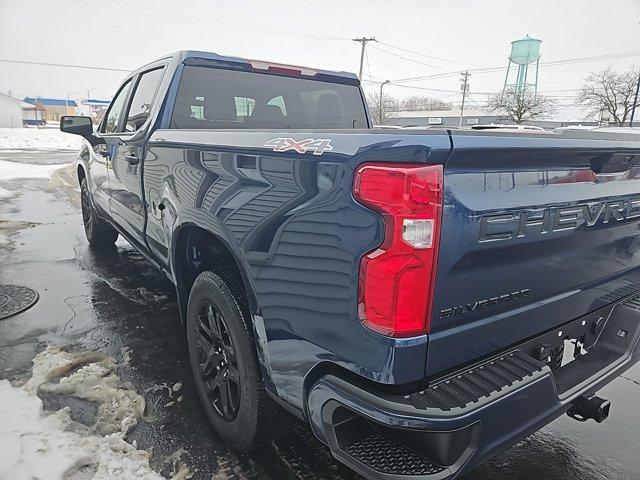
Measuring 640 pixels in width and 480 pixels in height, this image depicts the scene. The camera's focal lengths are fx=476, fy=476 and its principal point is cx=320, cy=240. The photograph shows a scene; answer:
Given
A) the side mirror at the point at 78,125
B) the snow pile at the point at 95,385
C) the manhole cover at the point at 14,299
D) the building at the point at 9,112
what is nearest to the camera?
the snow pile at the point at 95,385

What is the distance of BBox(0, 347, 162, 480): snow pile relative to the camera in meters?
2.26

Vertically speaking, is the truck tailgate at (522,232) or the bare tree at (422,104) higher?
the bare tree at (422,104)

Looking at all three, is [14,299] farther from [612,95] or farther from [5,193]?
[612,95]

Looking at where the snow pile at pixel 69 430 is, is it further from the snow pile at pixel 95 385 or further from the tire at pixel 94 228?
the tire at pixel 94 228

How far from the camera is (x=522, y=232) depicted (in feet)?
5.32

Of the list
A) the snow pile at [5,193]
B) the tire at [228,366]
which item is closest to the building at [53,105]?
the snow pile at [5,193]

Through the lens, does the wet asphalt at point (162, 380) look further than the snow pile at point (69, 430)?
Yes

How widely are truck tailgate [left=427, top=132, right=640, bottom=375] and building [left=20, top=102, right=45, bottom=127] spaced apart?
260 feet

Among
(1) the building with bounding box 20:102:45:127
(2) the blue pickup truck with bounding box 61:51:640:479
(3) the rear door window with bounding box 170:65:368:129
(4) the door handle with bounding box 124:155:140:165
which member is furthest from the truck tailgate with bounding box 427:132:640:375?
(1) the building with bounding box 20:102:45:127

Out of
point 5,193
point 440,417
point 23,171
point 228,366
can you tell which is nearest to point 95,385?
point 228,366

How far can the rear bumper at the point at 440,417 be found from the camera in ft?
4.78

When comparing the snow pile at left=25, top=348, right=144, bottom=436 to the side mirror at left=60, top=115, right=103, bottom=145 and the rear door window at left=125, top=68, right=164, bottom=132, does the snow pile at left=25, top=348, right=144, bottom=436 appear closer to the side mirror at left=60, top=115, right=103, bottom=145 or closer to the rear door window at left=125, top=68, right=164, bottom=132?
the rear door window at left=125, top=68, right=164, bottom=132

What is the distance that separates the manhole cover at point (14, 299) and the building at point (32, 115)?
75151mm

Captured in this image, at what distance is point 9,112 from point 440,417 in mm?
70454
